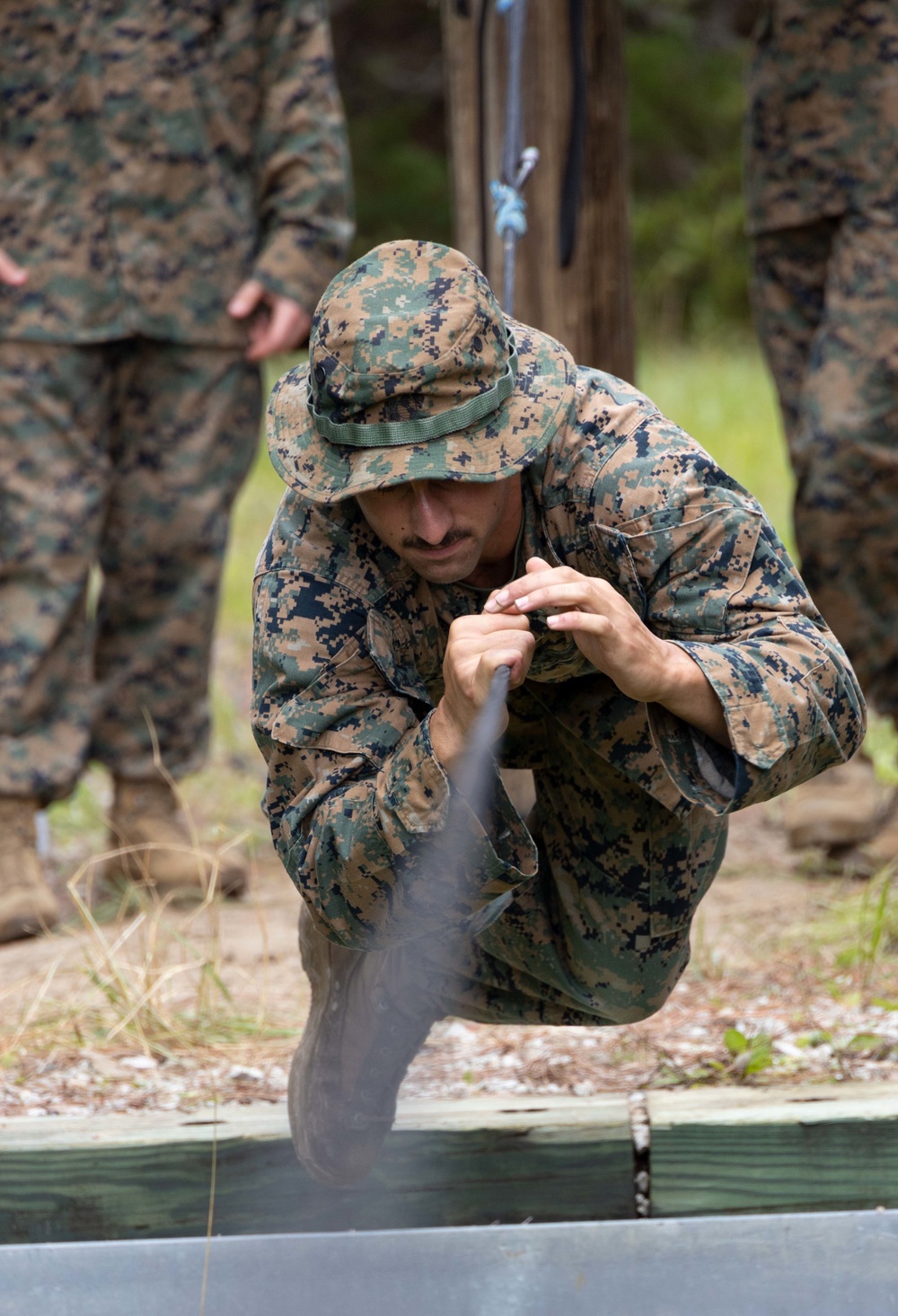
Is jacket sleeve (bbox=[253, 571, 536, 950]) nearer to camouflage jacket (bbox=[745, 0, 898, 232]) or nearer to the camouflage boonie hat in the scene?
the camouflage boonie hat

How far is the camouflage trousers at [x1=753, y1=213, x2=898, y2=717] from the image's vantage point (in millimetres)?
3570

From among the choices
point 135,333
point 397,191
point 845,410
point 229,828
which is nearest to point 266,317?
point 135,333

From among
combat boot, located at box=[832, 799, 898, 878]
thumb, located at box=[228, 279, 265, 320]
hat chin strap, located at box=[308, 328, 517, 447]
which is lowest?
combat boot, located at box=[832, 799, 898, 878]

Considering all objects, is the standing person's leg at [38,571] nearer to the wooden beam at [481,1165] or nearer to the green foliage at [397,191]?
the wooden beam at [481,1165]

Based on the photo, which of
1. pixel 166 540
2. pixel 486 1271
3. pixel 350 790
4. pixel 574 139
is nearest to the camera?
pixel 350 790

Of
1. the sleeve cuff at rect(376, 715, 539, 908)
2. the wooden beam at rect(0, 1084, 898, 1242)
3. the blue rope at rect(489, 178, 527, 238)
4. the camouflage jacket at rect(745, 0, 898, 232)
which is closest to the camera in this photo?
the sleeve cuff at rect(376, 715, 539, 908)

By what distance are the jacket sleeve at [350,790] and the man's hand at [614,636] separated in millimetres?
201

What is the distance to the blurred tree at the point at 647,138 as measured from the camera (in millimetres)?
12133

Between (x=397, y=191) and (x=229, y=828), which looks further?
(x=397, y=191)

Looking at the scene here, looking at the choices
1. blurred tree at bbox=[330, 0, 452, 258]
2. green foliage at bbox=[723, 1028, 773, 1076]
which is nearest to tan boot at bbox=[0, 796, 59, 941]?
green foliage at bbox=[723, 1028, 773, 1076]

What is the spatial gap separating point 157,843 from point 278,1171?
1.34 meters

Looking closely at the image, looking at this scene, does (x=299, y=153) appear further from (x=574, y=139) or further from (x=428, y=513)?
(x=428, y=513)

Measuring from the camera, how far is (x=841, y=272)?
362 cm

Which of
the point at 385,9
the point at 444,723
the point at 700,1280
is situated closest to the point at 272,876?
the point at 700,1280
